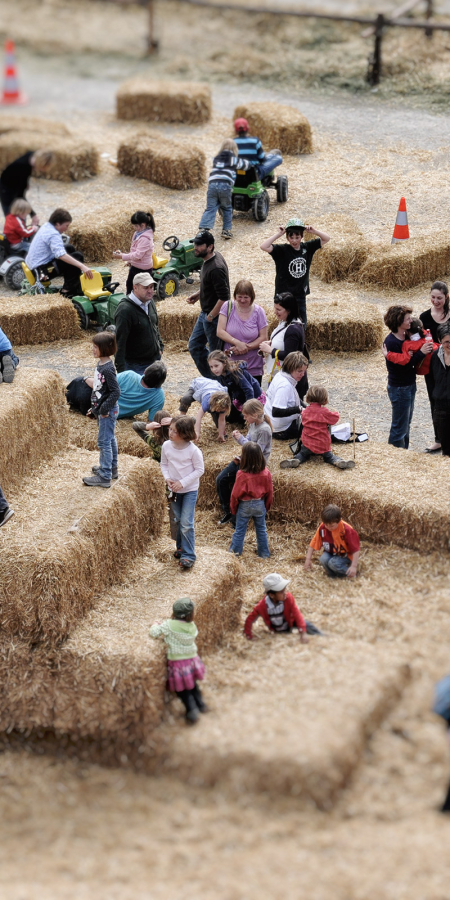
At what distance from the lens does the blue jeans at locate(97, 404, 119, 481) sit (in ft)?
34.2

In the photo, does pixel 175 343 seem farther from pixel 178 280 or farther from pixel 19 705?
pixel 19 705

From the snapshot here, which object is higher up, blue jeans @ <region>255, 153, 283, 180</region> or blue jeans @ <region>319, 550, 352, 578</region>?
blue jeans @ <region>255, 153, 283, 180</region>

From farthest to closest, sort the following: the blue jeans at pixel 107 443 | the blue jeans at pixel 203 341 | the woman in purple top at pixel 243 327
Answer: the blue jeans at pixel 203 341, the woman in purple top at pixel 243 327, the blue jeans at pixel 107 443

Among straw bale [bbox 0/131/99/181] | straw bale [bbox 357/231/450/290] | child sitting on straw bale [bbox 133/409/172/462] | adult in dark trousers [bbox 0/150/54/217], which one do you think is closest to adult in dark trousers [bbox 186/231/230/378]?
child sitting on straw bale [bbox 133/409/172/462]

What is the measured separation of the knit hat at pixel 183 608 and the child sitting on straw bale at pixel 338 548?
5.68 ft

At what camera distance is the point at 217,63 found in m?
27.9

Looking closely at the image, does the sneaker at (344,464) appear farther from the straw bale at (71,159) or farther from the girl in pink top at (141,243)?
the straw bale at (71,159)

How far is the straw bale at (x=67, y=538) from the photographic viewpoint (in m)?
9.86

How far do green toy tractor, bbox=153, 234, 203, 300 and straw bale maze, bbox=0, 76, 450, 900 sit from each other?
104cm

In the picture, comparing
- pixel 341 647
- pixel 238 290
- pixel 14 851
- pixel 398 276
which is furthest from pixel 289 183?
pixel 14 851

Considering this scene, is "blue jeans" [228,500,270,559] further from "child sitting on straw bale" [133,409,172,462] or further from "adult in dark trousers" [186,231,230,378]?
"adult in dark trousers" [186,231,230,378]

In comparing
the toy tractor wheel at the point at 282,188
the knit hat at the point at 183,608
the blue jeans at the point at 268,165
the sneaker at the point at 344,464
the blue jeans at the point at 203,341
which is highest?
the blue jeans at the point at 268,165

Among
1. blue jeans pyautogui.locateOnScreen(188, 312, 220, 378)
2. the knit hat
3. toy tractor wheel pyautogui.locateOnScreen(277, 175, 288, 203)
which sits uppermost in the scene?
toy tractor wheel pyautogui.locateOnScreen(277, 175, 288, 203)

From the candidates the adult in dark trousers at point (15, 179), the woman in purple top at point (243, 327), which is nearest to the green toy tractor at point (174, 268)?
the adult in dark trousers at point (15, 179)
